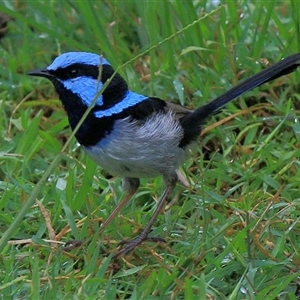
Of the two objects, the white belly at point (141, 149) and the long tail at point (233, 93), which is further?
the long tail at point (233, 93)

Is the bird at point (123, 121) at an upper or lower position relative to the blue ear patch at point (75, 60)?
lower

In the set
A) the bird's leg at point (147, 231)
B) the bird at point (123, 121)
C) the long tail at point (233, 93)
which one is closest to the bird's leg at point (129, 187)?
the bird at point (123, 121)

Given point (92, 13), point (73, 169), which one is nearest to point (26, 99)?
point (92, 13)

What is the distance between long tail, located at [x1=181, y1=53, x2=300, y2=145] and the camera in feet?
13.4

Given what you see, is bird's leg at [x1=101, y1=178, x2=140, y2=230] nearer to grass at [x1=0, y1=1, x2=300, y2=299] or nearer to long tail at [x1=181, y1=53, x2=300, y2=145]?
grass at [x1=0, y1=1, x2=300, y2=299]

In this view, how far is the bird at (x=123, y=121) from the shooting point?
4.01 metres

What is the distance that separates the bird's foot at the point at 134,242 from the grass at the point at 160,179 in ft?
0.14

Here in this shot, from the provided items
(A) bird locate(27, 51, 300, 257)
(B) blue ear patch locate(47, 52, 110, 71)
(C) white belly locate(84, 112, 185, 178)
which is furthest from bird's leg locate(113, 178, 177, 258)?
(B) blue ear patch locate(47, 52, 110, 71)

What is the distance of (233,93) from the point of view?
14.0 feet

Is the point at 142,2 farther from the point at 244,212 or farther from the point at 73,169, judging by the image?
the point at 244,212

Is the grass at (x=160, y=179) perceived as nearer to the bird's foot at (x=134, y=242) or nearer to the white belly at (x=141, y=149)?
the bird's foot at (x=134, y=242)

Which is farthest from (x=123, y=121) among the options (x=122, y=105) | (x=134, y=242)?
(x=134, y=242)

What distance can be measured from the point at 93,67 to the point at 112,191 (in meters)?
0.79

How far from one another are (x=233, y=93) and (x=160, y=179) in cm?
72
